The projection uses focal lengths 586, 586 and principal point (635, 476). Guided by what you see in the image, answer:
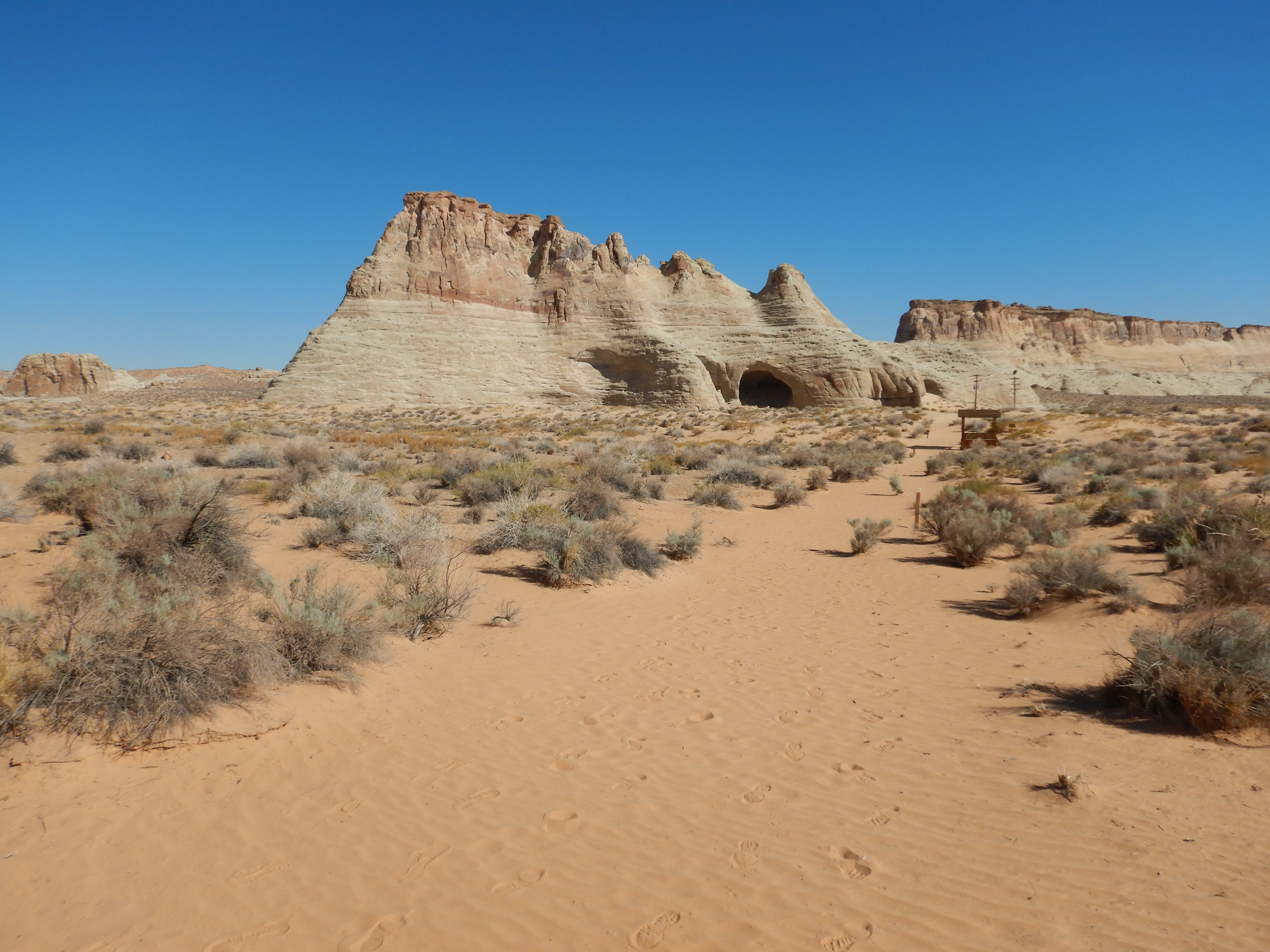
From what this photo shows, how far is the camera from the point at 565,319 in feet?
149

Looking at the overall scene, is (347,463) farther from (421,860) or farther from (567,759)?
(421,860)

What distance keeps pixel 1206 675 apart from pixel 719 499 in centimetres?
923

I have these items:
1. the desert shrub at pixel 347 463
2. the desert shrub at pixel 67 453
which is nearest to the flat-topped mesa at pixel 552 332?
the desert shrub at pixel 67 453

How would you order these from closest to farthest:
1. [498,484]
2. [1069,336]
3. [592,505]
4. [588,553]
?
[588,553] < [592,505] < [498,484] < [1069,336]

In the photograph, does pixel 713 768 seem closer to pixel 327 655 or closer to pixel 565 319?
pixel 327 655

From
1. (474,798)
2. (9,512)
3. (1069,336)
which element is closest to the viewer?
(474,798)

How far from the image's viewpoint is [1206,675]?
12.5ft

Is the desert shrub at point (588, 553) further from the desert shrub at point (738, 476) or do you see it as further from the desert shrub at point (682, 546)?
the desert shrub at point (738, 476)

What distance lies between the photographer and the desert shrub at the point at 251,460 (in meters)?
12.9

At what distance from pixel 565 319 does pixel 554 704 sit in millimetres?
43416

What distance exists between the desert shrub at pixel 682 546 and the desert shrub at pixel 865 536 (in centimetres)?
269

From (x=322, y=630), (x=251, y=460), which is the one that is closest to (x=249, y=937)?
(x=322, y=630)

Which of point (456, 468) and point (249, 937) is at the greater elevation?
point (456, 468)

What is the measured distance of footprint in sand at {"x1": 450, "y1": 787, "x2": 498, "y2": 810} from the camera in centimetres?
330
